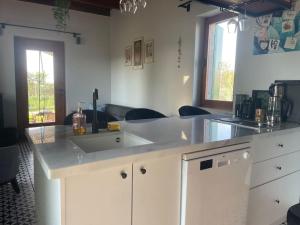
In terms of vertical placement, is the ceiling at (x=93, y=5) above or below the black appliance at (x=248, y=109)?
above

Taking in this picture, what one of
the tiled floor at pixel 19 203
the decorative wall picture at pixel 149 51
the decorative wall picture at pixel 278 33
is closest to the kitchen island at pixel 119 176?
the tiled floor at pixel 19 203

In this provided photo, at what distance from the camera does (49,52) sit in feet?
16.6

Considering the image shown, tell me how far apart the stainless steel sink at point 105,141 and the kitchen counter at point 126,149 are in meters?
0.04

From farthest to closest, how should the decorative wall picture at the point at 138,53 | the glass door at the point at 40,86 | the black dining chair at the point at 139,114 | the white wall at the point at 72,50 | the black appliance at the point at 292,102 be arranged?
the glass door at the point at 40,86, the white wall at the point at 72,50, the decorative wall picture at the point at 138,53, the black dining chair at the point at 139,114, the black appliance at the point at 292,102

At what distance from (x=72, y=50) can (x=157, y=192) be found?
4890mm

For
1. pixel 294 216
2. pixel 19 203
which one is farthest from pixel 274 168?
pixel 19 203

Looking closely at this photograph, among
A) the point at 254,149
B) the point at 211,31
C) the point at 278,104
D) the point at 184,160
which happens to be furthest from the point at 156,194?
the point at 211,31

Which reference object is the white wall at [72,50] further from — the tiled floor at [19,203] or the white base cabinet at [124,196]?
the white base cabinet at [124,196]

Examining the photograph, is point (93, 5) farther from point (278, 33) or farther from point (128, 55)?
point (278, 33)

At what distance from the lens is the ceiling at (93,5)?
477cm

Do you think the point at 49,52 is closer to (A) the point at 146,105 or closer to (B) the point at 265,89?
(A) the point at 146,105

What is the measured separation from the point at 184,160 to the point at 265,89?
1610mm

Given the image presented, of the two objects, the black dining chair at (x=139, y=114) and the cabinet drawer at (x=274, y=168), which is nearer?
the cabinet drawer at (x=274, y=168)

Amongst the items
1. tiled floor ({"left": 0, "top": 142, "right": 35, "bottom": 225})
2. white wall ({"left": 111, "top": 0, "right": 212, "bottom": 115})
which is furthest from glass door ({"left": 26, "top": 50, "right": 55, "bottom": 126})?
tiled floor ({"left": 0, "top": 142, "right": 35, "bottom": 225})
